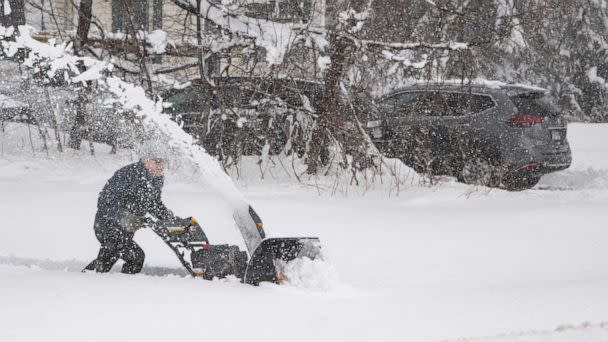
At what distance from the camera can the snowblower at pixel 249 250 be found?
4910 mm

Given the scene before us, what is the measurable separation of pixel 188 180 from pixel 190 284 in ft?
17.7

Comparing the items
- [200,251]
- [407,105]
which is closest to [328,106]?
[407,105]

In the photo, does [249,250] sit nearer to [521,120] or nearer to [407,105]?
[521,120]

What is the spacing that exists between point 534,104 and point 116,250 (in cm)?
709

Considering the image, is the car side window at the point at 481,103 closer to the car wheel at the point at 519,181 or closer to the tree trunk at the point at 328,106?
the car wheel at the point at 519,181

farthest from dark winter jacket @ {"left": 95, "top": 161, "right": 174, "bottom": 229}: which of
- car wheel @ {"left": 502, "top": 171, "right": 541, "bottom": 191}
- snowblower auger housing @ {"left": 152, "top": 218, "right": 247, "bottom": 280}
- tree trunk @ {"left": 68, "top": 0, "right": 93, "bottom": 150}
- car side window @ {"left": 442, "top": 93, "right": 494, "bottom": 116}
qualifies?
car side window @ {"left": 442, "top": 93, "right": 494, "bottom": 116}

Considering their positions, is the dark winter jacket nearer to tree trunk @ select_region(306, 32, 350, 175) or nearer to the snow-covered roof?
tree trunk @ select_region(306, 32, 350, 175)

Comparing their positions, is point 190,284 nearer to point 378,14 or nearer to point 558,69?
point 378,14

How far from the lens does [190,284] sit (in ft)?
16.3

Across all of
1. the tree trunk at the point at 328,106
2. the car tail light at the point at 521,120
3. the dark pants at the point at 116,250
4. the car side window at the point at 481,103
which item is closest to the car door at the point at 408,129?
the car side window at the point at 481,103

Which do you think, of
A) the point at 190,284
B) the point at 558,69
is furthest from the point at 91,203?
the point at 558,69

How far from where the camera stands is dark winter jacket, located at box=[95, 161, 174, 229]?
17.2ft

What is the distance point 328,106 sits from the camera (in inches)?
400

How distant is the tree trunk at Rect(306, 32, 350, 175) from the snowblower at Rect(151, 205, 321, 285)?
4.95 m
